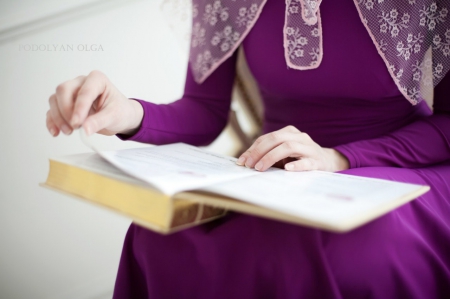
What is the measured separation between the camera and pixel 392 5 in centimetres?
55

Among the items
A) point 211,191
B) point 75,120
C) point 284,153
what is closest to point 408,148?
point 284,153

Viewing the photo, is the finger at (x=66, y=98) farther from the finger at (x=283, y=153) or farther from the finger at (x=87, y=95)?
the finger at (x=283, y=153)

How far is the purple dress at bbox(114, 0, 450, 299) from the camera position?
0.38 metres

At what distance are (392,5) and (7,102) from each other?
0.76m

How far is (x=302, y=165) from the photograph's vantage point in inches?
17.9

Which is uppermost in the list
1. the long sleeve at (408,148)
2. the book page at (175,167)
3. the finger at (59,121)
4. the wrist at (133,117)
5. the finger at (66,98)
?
the finger at (66,98)

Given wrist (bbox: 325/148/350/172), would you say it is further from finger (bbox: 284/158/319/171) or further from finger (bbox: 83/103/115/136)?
finger (bbox: 83/103/115/136)

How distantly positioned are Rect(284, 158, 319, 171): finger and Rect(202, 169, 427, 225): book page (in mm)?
25

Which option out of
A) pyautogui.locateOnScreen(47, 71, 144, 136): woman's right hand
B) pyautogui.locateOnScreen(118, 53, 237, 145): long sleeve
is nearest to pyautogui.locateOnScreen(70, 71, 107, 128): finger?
pyautogui.locateOnScreen(47, 71, 144, 136): woman's right hand

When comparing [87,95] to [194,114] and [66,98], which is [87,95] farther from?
[194,114]

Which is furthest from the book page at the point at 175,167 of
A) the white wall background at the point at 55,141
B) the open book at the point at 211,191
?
the white wall background at the point at 55,141

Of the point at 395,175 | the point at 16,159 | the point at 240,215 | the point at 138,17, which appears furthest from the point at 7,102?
the point at 395,175

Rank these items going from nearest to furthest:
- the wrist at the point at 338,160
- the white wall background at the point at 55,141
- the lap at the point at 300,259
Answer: the lap at the point at 300,259
the wrist at the point at 338,160
the white wall background at the point at 55,141

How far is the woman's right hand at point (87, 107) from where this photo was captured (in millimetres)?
417
